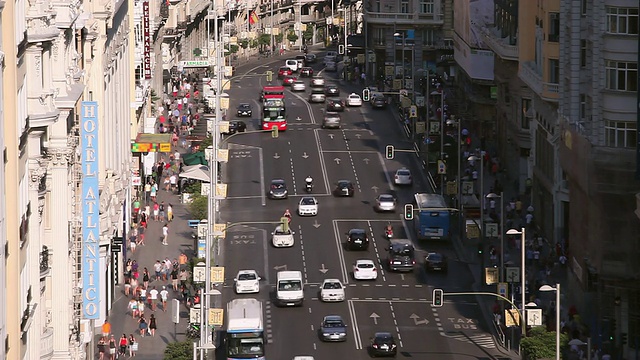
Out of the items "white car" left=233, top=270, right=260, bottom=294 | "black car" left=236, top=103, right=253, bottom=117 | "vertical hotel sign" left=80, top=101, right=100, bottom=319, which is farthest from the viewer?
"black car" left=236, top=103, right=253, bottom=117

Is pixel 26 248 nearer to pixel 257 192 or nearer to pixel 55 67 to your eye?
pixel 55 67

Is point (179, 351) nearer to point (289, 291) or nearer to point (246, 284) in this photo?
point (289, 291)

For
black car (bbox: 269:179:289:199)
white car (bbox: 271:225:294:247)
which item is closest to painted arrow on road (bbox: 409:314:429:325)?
white car (bbox: 271:225:294:247)

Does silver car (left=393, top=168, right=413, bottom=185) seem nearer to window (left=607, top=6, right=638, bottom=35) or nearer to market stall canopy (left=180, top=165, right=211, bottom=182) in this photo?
market stall canopy (left=180, top=165, right=211, bottom=182)

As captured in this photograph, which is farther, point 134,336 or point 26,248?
point 134,336

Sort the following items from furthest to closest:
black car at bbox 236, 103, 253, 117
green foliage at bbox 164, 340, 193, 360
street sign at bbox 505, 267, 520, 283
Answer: black car at bbox 236, 103, 253, 117 < street sign at bbox 505, 267, 520, 283 < green foliage at bbox 164, 340, 193, 360

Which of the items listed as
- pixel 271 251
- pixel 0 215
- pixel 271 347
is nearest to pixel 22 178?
pixel 0 215
